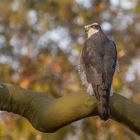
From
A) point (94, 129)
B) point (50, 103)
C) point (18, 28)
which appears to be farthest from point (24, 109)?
point (18, 28)

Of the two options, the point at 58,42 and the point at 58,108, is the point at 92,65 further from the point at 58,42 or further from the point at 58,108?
the point at 58,42

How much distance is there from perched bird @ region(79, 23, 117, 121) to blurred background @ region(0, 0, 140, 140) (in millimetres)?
2378

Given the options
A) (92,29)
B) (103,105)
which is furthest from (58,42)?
(103,105)

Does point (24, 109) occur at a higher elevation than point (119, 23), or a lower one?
higher

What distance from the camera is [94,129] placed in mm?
A: 6215

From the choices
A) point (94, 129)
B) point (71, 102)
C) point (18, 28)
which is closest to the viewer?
point (71, 102)

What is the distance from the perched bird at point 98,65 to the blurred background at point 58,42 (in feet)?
7.80

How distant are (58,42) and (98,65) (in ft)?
12.7

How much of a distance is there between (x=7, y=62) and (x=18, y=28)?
670 mm

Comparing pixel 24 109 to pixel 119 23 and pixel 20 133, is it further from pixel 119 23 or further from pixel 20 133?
pixel 119 23

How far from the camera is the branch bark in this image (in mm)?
3006

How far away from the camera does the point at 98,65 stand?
3.55m

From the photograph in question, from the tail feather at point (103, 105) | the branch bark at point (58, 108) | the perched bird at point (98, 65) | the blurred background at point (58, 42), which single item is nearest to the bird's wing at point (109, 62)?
the perched bird at point (98, 65)

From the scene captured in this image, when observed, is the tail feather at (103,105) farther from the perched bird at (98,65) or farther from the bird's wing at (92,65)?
the bird's wing at (92,65)
